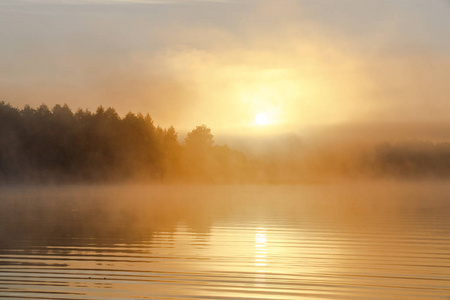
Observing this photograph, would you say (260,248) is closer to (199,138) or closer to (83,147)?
(83,147)

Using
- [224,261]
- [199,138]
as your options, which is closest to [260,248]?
[224,261]

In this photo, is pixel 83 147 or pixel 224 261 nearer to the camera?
pixel 224 261

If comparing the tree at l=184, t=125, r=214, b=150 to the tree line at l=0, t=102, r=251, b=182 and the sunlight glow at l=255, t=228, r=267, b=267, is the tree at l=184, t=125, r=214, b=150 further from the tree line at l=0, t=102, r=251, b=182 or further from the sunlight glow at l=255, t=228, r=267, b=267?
the sunlight glow at l=255, t=228, r=267, b=267

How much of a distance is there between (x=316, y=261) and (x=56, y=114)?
73091mm

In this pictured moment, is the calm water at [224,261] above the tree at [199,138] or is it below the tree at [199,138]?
below

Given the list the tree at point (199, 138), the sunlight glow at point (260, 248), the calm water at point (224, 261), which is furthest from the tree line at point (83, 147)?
the sunlight glow at point (260, 248)

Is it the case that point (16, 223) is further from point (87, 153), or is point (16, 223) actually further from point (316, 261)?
point (87, 153)

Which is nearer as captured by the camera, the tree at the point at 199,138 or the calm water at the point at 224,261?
the calm water at the point at 224,261

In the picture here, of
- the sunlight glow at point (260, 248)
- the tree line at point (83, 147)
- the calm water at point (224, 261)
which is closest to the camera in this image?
the calm water at point (224, 261)

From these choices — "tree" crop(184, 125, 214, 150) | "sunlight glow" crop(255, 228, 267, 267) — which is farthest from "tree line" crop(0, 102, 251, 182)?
"sunlight glow" crop(255, 228, 267, 267)

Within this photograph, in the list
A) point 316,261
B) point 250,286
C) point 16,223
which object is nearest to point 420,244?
point 316,261

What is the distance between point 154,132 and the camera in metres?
87.8

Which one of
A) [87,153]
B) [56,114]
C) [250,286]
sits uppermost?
[56,114]

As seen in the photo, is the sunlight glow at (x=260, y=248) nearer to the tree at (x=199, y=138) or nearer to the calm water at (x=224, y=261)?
the calm water at (x=224, y=261)
